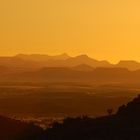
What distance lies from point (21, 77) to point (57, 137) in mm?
175959

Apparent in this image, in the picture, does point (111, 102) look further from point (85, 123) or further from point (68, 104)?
point (85, 123)

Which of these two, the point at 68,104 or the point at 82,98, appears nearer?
the point at 68,104

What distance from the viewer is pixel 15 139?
96.5 feet

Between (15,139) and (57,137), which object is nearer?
(57,137)

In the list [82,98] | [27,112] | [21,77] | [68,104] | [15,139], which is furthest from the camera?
[21,77]

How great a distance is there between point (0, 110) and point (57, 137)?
51.7 metres

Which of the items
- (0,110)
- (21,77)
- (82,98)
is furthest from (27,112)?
(21,77)

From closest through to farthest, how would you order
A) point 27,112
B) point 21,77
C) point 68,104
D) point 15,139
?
1. point 15,139
2. point 27,112
3. point 68,104
4. point 21,77

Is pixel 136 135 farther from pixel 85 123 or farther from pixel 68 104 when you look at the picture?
pixel 68 104

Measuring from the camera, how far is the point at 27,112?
2923 inches

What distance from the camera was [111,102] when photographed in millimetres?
90375

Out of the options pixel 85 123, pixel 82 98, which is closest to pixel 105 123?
pixel 85 123

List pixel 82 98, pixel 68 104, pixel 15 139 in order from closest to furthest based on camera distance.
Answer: pixel 15 139, pixel 68 104, pixel 82 98

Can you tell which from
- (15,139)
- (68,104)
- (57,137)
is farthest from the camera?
(68,104)
